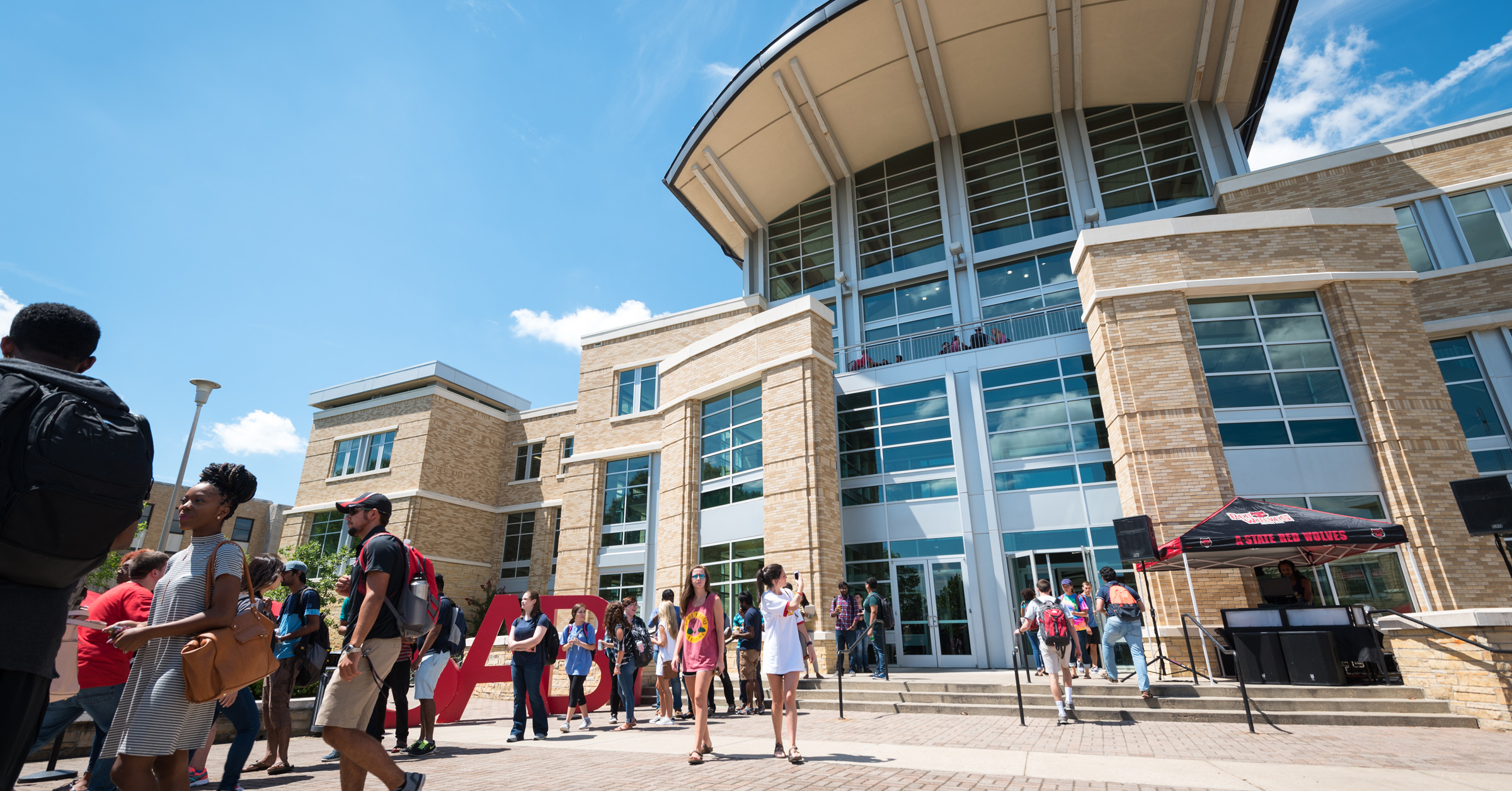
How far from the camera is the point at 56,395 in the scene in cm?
201

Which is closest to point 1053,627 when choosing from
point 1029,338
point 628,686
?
point 628,686

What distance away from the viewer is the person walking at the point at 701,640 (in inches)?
245

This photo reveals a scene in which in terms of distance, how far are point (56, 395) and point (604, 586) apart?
2044 centimetres

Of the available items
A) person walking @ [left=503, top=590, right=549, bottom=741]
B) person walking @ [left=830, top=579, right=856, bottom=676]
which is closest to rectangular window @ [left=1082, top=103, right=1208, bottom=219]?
person walking @ [left=830, top=579, right=856, bottom=676]

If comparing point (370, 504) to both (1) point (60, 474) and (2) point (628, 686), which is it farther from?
(2) point (628, 686)

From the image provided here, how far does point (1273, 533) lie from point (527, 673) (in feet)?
34.9

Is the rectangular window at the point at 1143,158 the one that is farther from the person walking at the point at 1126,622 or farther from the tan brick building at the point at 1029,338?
the person walking at the point at 1126,622

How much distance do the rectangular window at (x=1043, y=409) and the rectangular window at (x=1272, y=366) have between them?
2.32m

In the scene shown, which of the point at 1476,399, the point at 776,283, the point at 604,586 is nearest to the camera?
the point at 1476,399

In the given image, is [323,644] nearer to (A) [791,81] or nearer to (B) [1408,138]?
(A) [791,81]

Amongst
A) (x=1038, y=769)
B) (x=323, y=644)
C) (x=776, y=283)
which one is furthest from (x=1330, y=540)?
(x=776, y=283)

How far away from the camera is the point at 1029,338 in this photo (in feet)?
56.6

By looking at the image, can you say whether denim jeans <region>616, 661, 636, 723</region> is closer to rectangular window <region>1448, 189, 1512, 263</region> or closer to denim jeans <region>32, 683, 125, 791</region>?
denim jeans <region>32, 683, 125, 791</region>

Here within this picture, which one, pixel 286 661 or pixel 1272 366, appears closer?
pixel 286 661
